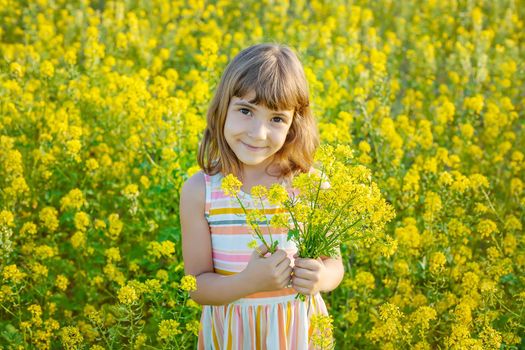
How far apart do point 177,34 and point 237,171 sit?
13.9 ft

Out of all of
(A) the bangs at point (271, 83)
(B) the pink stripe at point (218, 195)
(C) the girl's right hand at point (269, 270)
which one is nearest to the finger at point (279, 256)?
(C) the girl's right hand at point (269, 270)

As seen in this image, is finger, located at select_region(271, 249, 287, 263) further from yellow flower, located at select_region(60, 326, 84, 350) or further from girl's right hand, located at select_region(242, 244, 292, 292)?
yellow flower, located at select_region(60, 326, 84, 350)

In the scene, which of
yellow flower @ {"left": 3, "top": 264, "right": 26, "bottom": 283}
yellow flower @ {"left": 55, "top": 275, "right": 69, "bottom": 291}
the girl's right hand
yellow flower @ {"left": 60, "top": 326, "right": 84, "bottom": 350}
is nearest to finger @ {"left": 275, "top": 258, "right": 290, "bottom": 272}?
the girl's right hand

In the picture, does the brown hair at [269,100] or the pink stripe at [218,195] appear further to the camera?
the pink stripe at [218,195]

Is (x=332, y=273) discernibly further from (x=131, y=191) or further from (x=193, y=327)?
(x=131, y=191)

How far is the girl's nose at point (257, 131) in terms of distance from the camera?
2.10 m

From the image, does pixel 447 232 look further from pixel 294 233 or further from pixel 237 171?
pixel 294 233

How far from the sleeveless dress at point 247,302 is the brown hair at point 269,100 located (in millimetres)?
131

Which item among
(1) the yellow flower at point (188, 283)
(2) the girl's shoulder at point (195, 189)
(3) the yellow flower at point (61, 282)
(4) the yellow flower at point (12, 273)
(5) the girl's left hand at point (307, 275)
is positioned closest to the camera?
(5) the girl's left hand at point (307, 275)

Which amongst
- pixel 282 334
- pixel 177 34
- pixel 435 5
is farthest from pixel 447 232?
pixel 435 5

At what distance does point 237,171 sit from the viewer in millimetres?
2307

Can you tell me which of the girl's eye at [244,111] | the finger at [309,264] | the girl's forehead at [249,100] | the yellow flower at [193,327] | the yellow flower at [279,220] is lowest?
the yellow flower at [193,327]

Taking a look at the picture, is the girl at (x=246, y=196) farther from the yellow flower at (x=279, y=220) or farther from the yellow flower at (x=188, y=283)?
the yellow flower at (x=279, y=220)

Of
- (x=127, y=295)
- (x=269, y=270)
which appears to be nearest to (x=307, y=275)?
(x=269, y=270)
